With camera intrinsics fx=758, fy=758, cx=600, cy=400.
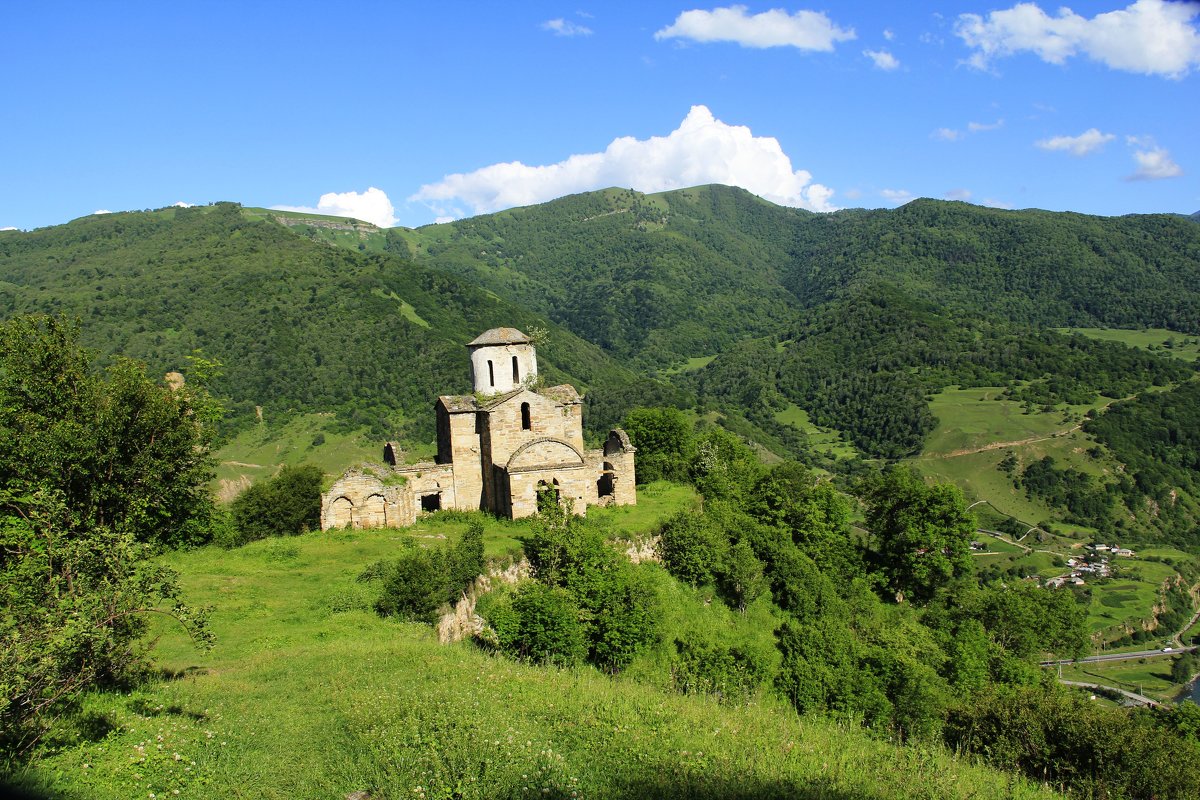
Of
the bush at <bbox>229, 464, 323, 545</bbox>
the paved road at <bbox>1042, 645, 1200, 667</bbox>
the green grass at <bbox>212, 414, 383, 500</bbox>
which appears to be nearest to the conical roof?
the bush at <bbox>229, 464, 323, 545</bbox>

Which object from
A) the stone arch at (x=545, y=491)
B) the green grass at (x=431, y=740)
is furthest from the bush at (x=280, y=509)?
the green grass at (x=431, y=740)

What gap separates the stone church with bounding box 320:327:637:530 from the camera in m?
28.2

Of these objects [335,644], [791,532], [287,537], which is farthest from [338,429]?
[335,644]

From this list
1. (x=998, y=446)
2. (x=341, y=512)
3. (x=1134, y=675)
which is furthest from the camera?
(x=998, y=446)

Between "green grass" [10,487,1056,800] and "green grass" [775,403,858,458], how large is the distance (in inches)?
4788

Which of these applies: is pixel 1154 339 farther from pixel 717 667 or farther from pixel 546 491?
pixel 717 667

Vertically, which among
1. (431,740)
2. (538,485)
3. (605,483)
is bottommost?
(431,740)

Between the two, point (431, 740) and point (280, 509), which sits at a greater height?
point (280, 509)

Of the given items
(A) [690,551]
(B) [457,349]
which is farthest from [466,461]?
(B) [457,349]

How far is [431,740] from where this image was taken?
432 inches

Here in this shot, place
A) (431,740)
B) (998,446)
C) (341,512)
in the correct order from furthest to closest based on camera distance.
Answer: (998,446)
(341,512)
(431,740)

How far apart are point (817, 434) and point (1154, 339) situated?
310 feet

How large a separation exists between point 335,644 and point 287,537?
1251 cm

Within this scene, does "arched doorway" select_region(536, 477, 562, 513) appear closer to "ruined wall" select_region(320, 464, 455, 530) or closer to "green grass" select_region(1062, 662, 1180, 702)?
"ruined wall" select_region(320, 464, 455, 530)
